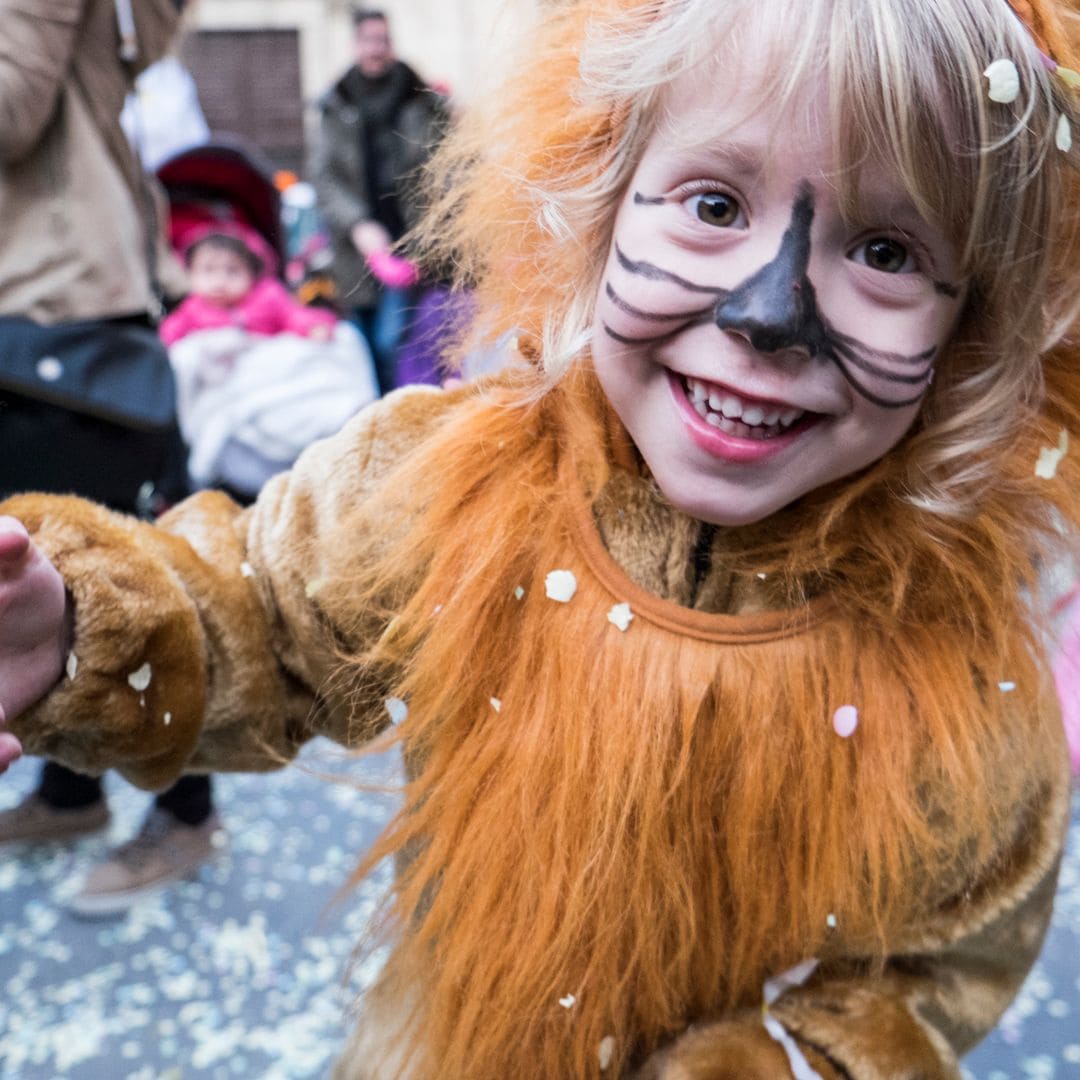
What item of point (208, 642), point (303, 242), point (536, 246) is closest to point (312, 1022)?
point (208, 642)

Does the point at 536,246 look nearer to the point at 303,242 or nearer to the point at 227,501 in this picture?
the point at 227,501

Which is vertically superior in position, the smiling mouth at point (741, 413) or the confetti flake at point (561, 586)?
the smiling mouth at point (741, 413)

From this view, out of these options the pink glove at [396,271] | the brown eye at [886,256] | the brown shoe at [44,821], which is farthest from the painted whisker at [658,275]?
the pink glove at [396,271]

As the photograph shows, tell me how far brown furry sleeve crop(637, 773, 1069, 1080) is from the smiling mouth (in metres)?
0.42

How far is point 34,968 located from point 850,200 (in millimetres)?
1642

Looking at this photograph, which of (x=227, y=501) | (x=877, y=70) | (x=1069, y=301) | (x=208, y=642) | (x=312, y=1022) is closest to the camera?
(x=877, y=70)

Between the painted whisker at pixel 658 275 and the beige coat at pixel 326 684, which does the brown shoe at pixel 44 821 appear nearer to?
the beige coat at pixel 326 684

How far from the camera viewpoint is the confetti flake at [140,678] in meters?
0.93

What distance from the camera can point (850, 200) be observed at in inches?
29.0

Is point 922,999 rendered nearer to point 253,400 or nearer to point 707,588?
point 707,588

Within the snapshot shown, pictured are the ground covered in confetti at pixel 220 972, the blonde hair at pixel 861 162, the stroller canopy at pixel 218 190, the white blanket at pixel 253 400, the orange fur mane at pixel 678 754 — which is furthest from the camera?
Answer: the stroller canopy at pixel 218 190

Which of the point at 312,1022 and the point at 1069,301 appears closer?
the point at 1069,301

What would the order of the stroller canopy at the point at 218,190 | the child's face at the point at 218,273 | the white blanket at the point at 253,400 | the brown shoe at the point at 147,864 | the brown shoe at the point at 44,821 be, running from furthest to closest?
the child's face at the point at 218,273
the stroller canopy at the point at 218,190
the white blanket at the point at 253,400
the brown shoe at the point at 44,821
the brown shoe at the point at 147,864

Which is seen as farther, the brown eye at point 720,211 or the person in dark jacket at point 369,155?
the person in dark jacket at point 369,155
